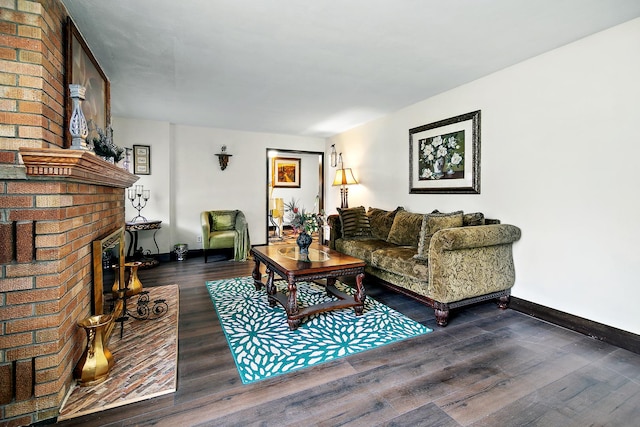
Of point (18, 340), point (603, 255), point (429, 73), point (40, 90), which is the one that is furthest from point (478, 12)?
point (18, 340)

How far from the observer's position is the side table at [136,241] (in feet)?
14.5

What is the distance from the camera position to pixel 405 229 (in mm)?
3748

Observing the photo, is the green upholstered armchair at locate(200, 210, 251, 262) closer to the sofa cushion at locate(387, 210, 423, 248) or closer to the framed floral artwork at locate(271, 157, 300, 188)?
the sofa cushion at locate(387, 210, 423, 248)

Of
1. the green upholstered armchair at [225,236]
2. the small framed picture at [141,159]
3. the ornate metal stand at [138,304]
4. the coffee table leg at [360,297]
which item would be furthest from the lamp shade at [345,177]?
the ornate metal stand at [138,304]

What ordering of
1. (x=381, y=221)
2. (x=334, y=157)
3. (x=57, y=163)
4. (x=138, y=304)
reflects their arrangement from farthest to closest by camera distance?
(x=334, y=157), (x=381, y=221), (x=138, y=304), (x=57, y=163)

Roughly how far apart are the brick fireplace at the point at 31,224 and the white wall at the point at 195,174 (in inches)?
143

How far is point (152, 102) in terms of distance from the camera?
13.2 ft

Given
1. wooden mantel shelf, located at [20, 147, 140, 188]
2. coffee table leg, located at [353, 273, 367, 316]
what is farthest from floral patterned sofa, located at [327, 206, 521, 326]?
wooden mantel shelf, located at [20, 147, 140, 188]

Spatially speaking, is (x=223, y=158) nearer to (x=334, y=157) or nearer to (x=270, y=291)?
(x=334, y=157)

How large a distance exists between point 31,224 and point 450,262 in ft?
9.11

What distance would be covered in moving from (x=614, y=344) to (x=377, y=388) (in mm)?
1952

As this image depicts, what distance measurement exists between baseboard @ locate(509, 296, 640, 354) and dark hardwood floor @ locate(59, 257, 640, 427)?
8 centimetres

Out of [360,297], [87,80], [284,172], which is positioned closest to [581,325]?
[360,297]

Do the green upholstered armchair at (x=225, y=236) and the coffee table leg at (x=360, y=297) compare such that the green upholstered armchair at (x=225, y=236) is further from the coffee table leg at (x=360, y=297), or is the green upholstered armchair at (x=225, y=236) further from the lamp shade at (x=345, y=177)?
the coffee table leg at (x=360, y=297)
